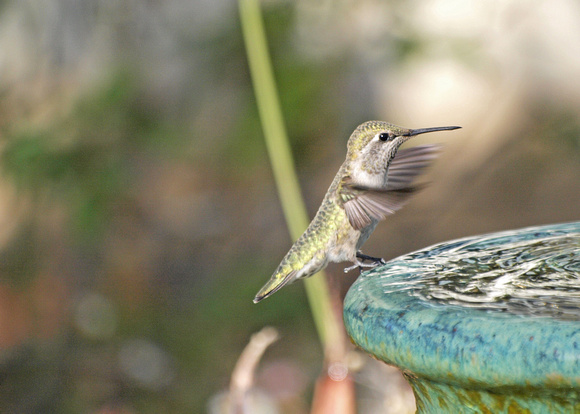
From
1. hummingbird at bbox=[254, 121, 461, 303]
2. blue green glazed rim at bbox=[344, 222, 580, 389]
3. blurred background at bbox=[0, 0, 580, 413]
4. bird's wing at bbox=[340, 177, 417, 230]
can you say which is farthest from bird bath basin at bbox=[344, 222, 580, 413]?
blurred background at bbox=[0, 0, 580, 413]

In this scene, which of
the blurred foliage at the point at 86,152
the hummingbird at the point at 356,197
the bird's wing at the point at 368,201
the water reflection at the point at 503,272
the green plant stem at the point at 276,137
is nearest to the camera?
the water reflection at the point at 503,272

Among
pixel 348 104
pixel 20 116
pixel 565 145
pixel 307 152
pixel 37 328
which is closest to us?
pixel 20 116

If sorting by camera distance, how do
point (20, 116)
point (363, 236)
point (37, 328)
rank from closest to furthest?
point (363, 236) → point (20, 116) → point (37, 328)

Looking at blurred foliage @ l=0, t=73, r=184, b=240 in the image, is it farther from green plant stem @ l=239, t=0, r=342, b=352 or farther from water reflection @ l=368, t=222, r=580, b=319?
water reflection @ l=368, t=222, r=580, b=319

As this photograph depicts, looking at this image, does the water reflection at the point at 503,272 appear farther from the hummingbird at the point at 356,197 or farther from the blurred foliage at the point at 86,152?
the blurred foliage at the point at 86,152

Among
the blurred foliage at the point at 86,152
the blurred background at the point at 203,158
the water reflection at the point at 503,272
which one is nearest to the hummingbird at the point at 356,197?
the water reflection at the point at 503,272

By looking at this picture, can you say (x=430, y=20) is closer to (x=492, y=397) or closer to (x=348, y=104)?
(x=348, y=104)

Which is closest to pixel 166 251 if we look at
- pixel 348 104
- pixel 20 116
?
pixel 348 104
